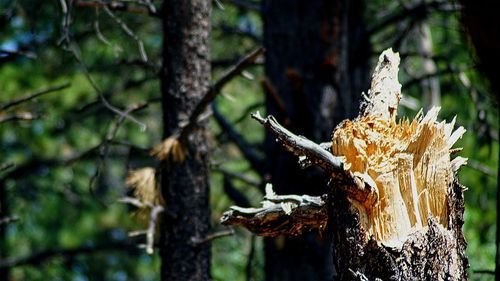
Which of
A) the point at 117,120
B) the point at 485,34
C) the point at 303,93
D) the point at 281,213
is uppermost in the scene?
the point at 303,93

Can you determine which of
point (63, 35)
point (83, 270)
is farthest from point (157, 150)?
point (83, 270)

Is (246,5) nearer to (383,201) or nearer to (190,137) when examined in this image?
(190,137)

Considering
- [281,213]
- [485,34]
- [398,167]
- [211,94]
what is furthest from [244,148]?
[485,34]

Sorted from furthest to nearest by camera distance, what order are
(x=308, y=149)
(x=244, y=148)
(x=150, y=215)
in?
(x=244, y=148) < (x=150, y=215) < (x=308, y=149)

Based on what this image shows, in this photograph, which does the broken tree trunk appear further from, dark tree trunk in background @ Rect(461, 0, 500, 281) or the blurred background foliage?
the blurred background foliage

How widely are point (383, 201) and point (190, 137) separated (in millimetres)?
2610

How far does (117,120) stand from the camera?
611cm

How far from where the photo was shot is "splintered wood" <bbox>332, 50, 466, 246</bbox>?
357 centimetres

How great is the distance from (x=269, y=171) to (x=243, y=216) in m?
4.35

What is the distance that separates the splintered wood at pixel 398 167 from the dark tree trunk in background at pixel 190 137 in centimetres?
232

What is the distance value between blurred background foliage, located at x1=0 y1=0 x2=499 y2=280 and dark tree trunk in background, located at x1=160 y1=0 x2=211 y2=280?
20 cm

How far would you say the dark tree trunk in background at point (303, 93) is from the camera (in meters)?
7.93

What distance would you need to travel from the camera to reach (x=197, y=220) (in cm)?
595

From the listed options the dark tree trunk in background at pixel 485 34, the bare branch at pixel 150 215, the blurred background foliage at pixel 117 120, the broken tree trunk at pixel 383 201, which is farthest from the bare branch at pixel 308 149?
the blurred background foliage at pixel 117 120
